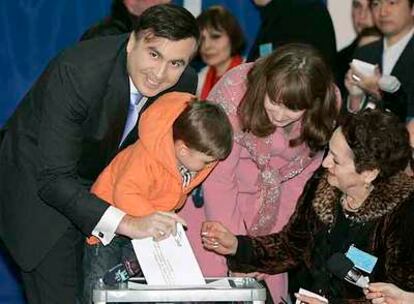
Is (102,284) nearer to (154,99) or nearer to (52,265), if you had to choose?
(52,265)

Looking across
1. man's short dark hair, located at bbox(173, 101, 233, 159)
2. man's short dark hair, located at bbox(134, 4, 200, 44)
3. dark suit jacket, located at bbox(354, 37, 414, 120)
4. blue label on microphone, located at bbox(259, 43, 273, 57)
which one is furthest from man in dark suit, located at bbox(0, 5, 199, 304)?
blue label on microphone, located at bbox(259, 43, 273, 57)

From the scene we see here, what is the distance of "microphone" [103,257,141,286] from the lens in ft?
9.52

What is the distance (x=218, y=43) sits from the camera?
5.75 meters

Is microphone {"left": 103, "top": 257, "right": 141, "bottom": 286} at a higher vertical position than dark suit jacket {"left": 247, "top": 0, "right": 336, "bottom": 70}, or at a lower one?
lower

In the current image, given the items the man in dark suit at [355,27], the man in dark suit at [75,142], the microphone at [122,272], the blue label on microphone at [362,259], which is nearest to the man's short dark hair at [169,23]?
the man in dark suit at [75,142]

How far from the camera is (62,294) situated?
3.08 metres

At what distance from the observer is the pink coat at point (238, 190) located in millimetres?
3250

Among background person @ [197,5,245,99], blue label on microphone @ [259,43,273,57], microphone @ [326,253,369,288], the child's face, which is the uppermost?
the child's face

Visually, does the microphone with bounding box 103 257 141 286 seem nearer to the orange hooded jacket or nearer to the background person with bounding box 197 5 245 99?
the orange hooded jacket

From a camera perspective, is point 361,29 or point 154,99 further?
point 361,29

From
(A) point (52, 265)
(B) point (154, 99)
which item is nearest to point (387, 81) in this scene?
(B) point (154, 99)

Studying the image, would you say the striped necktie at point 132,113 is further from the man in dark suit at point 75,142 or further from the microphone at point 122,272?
the microphone at point 122,272

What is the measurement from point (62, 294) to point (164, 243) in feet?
1.74

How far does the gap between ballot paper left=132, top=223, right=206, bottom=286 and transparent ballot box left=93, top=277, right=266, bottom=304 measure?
0.10ft
